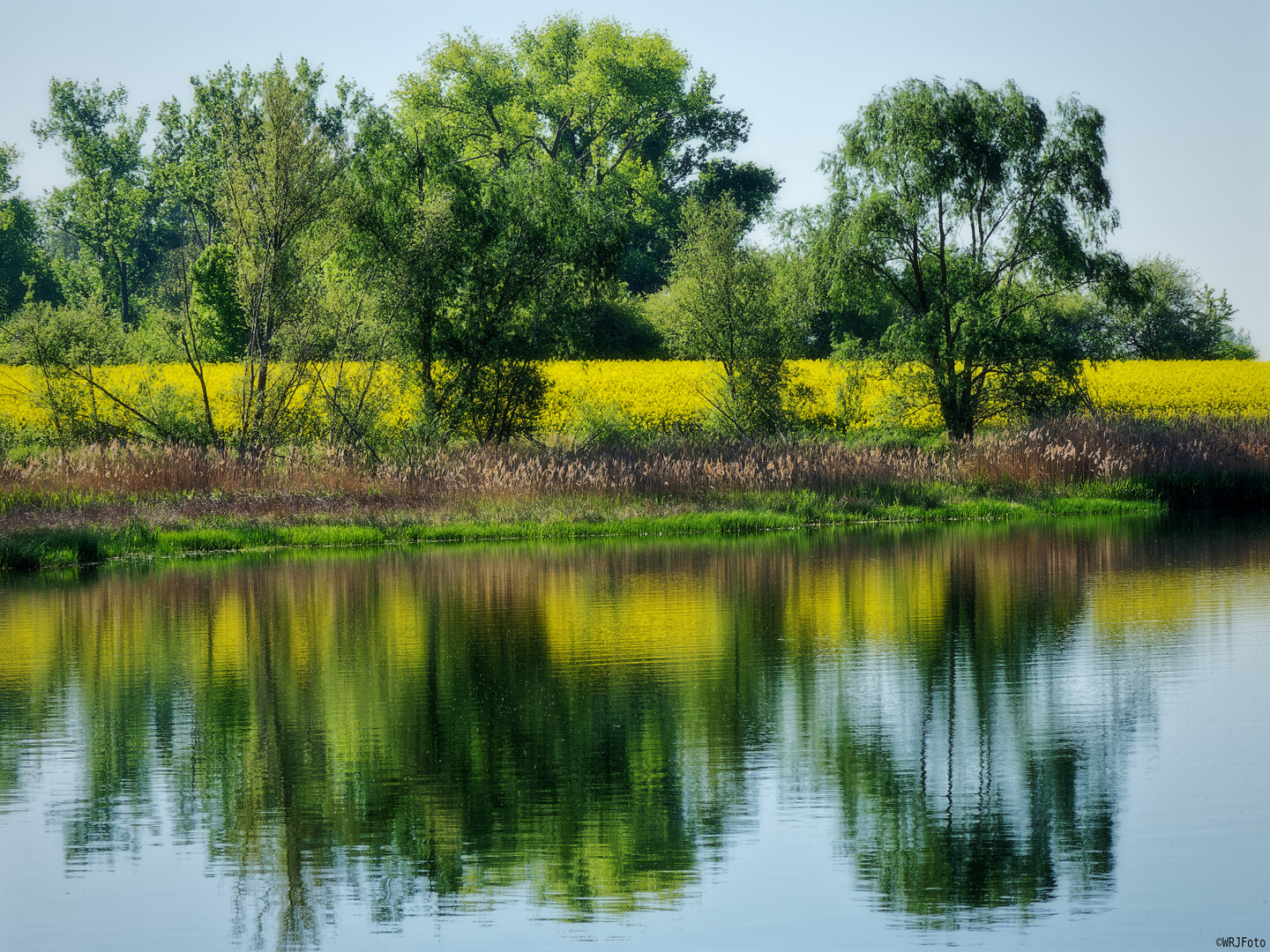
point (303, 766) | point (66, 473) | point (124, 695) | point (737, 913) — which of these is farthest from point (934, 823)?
point (66, 473)

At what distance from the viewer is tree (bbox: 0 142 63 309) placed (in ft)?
278

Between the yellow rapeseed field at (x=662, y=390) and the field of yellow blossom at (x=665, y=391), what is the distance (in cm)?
5

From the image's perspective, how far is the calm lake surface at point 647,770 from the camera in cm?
679

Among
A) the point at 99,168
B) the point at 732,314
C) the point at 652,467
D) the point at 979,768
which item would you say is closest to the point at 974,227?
the point at 732,314

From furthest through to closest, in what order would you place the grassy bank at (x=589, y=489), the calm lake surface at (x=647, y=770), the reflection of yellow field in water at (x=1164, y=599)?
the grassy bank at (x=589, y=489) < the reflection of yellow field in water at (x=1164, y=599) < the calm lake surface at (x=647, y=770)

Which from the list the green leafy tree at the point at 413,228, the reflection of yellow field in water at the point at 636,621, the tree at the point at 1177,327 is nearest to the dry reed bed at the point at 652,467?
the green leafy tree at the point at 413,228

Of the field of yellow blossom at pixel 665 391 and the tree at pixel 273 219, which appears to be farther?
the field of yellow blossom at pixel 665 391

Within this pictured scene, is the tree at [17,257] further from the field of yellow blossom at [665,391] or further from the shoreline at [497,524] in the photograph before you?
the shoreline at [497,524]

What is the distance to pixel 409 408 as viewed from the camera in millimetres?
34812

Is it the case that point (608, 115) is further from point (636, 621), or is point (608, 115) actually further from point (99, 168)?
point (636, 621)

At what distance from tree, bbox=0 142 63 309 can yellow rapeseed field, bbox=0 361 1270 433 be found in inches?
1570

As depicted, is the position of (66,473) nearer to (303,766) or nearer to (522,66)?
(303,766)

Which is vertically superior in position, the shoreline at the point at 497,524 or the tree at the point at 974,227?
the tree at the point at 974,227

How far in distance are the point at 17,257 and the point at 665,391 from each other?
59397 mm
